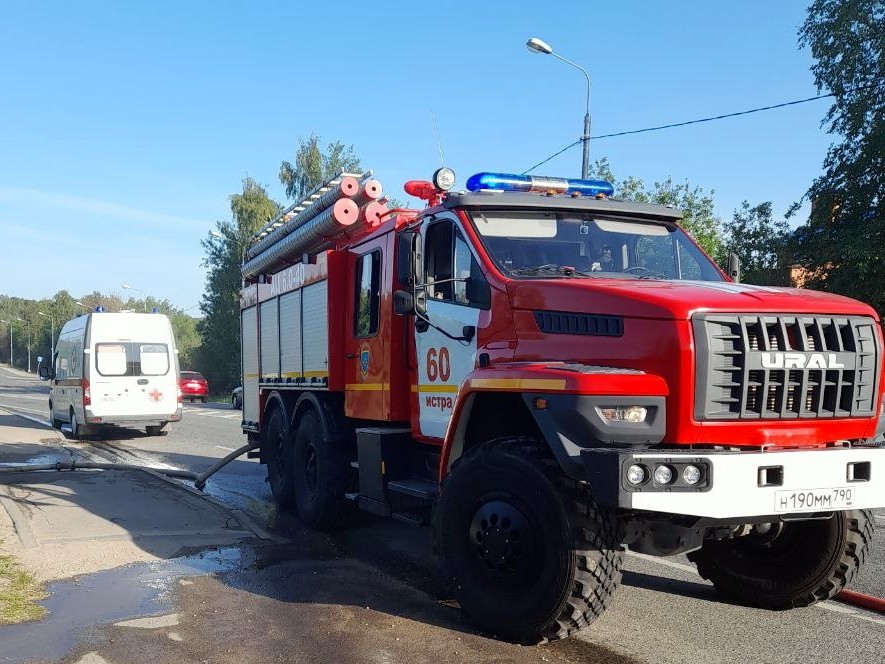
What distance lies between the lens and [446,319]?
609 cm

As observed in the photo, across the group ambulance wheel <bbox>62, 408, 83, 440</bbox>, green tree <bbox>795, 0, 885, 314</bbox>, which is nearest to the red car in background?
ambulance wheel <bbox>62, 408, 83, 440</bbox>

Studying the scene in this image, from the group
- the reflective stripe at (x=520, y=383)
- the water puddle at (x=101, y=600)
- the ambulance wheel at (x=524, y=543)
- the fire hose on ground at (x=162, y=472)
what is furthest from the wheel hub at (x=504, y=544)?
the fire hose on ground at (x=162, y=472)

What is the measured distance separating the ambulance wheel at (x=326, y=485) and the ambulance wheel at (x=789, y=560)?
3375 mm

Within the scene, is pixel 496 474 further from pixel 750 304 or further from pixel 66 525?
pixel 66 525

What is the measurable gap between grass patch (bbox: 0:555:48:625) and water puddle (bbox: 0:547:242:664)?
0.27ft

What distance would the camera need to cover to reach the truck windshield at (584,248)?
18.7 feet

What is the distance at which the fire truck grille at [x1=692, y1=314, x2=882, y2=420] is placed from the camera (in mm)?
4434

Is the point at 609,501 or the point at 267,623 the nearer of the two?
the point at 609,501

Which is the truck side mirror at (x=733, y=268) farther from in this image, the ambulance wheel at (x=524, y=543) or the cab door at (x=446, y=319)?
the ambulance wheel at (x=524, y=543)

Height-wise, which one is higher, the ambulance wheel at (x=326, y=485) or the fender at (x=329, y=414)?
the fender at (x=329, y=414)

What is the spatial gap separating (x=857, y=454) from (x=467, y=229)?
2820mm

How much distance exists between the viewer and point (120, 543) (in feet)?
23.9

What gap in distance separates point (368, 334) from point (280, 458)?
2.75 metres

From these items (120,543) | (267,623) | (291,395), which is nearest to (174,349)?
(291,395)
